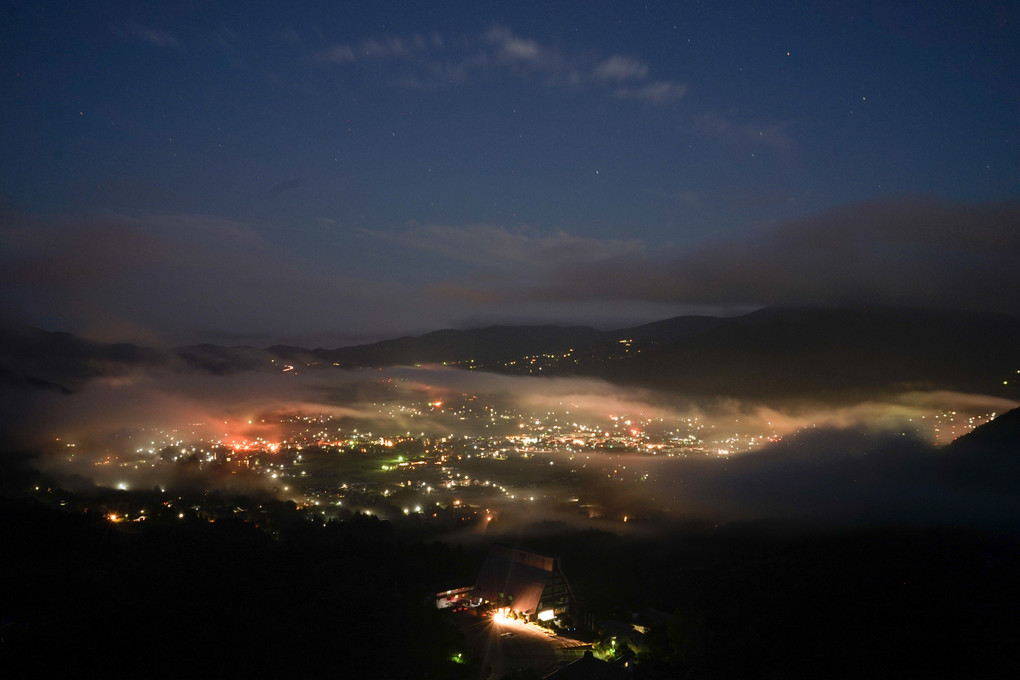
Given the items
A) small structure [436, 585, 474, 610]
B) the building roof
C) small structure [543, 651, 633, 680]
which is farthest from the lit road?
small structure [543, 651, 633, 680]

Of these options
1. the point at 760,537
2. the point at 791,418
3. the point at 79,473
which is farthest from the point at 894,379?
the point at 79,473

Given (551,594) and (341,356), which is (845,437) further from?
(341,356)

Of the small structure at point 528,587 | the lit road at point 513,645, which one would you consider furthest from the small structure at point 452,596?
the lit road at point 513,645

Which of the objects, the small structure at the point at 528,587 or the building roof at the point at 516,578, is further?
the building roof at the point at 516,578

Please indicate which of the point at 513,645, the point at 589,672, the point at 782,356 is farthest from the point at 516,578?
the point at 782,356

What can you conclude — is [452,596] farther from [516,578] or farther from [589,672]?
[589,672]

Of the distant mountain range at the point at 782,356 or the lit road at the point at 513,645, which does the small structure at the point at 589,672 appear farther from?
the distant mountain range at the point at 782,356
